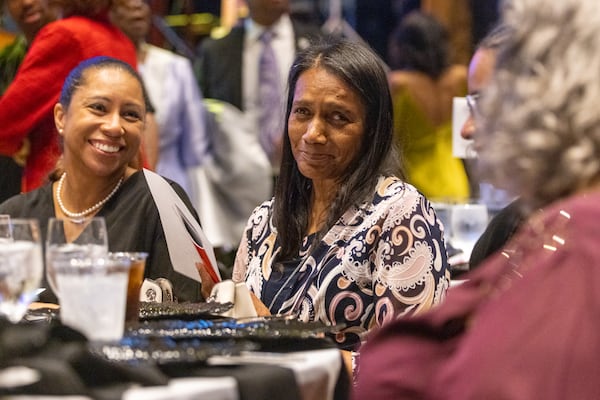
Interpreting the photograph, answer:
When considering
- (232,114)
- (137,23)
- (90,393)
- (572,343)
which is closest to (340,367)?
(90,393)

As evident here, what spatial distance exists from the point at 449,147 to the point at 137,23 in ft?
6.59

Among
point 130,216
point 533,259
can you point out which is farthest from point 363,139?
point 533,259

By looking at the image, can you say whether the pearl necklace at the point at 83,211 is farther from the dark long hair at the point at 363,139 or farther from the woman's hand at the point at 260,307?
the woman's hand at the point at 260,307

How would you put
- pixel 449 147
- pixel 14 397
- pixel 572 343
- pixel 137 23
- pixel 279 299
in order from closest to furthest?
pixel 572 343 < pixel 14 397 < pixel 279 299 < pixel 137 23 < pixel 449 147

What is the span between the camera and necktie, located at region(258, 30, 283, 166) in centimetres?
651

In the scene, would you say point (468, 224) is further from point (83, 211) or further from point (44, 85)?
point (44, 85)

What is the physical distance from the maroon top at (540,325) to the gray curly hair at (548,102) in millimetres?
40

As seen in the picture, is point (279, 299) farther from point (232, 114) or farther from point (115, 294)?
point (232, 114)

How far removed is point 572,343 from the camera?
1.36 meters

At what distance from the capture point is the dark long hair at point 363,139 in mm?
2854

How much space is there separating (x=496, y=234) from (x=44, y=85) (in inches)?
76.0

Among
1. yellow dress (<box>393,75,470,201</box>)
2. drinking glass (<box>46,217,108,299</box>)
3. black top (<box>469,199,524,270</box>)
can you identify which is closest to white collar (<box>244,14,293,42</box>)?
yellow dress (<box>393,75,470,201</box>)

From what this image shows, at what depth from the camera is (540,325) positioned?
1382mm

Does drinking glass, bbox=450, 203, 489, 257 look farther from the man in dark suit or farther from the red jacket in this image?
the man in dark suit
